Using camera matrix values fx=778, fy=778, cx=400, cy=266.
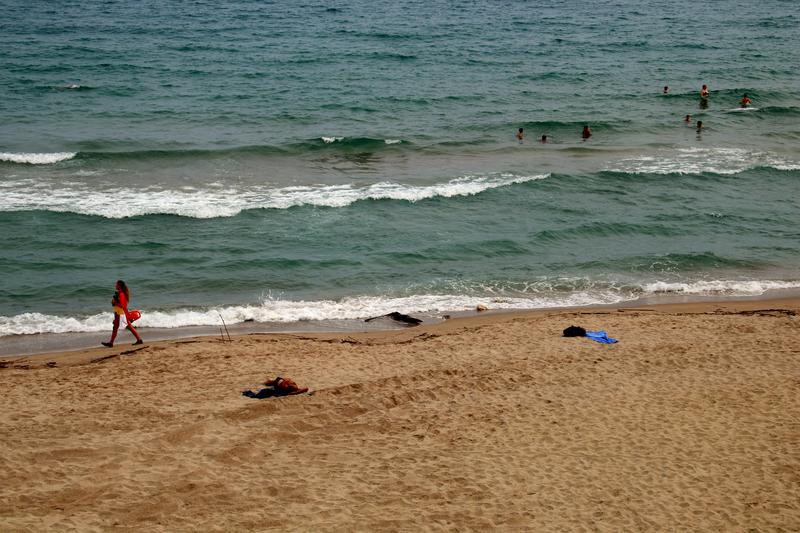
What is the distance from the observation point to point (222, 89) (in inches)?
1394

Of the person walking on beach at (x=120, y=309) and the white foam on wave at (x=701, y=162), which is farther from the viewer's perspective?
the white foam on wave at (x=701, y=162)

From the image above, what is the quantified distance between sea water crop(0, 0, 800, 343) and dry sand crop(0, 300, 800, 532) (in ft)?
9.69

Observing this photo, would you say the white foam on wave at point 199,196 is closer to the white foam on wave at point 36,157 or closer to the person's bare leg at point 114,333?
the white foam on wave at point 36,157

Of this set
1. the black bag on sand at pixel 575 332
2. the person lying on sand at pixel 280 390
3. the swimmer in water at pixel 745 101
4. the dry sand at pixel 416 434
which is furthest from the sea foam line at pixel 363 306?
the swimmer in water at pixel 745 101

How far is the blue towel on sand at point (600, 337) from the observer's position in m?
14.9

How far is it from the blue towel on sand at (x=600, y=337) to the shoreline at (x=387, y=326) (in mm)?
→ 1576

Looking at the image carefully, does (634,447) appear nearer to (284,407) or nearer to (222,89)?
(284,407)

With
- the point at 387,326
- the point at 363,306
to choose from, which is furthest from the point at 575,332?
the point at 363,306

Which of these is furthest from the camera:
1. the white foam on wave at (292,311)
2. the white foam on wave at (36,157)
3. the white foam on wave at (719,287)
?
the white foam on wave at (36,157)

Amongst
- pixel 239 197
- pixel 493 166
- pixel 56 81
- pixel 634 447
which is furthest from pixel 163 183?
pixel 634 447

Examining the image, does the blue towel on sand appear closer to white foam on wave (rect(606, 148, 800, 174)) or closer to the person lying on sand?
the person lying on sand

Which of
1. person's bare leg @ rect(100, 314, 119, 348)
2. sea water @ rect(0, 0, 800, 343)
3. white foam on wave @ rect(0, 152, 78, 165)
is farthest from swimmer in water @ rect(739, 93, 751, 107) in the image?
person's bare leg @ rect(100, 314, 119, 348)

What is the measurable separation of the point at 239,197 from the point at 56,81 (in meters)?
17.1

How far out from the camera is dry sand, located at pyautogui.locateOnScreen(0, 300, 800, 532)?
30.4ft
